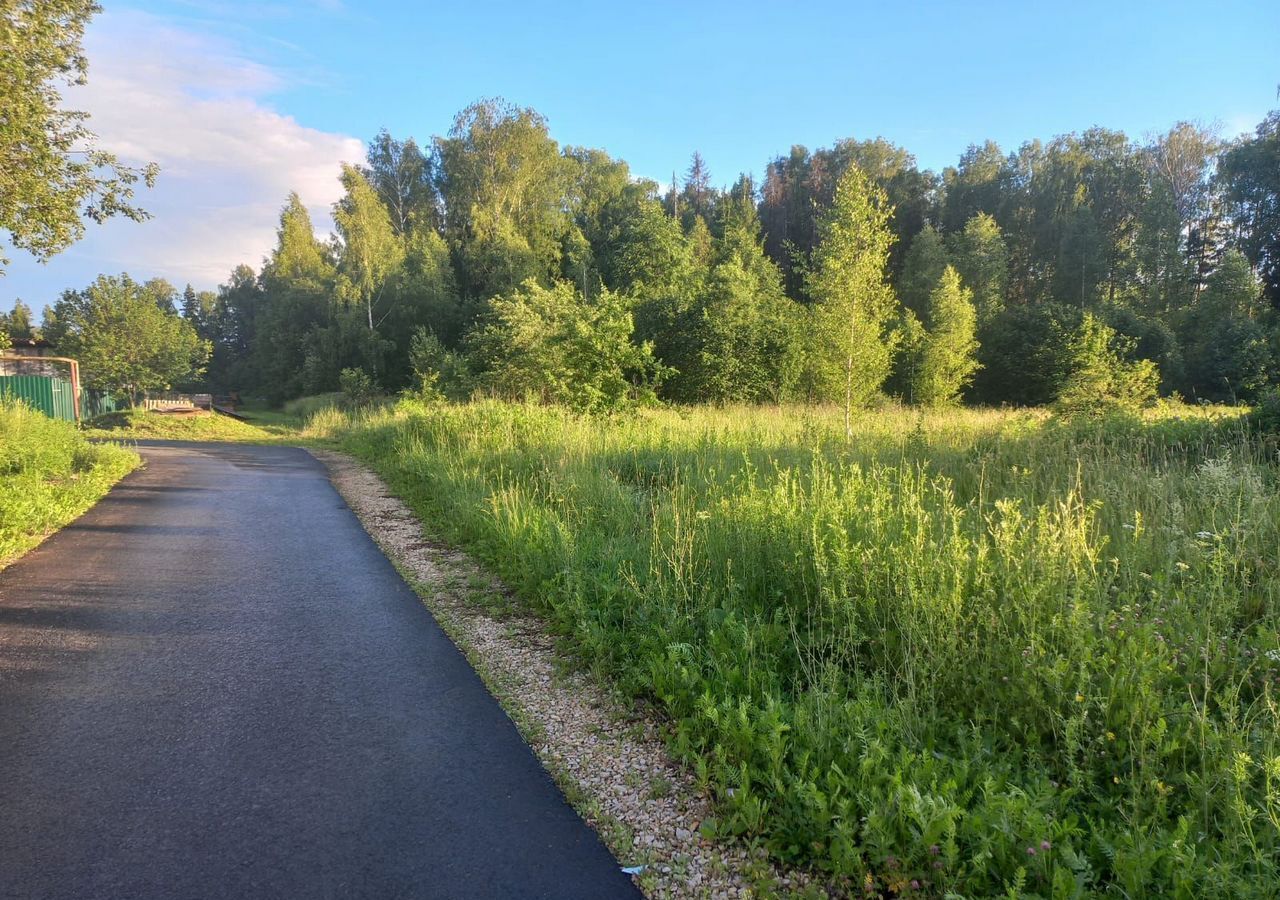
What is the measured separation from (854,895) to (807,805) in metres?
0.37

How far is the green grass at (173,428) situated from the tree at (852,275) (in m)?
20.7

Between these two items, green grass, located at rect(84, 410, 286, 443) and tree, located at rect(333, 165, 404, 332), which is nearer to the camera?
green grass, located at rect(84, 410, 286, 443)

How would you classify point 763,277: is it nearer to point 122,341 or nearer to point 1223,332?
point 1223,332

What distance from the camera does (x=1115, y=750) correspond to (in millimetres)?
3107

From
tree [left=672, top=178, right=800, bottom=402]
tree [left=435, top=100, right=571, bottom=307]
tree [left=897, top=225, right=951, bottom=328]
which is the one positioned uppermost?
tree [left=435, top=100, right=571, bottom=307]

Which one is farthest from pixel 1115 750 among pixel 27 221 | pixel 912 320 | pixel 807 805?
pixel 912 320

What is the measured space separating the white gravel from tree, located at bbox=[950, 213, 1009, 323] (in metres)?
45.9

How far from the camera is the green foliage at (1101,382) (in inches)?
656

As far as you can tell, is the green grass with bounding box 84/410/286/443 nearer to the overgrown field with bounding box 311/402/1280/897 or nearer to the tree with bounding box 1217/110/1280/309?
the overgrown field with bounding box 311/402/1280/897

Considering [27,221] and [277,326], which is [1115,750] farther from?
[277,326]

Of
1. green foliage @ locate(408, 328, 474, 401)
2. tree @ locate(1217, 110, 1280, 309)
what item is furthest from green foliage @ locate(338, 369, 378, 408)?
tree @ locate(1217, 110, 1280, 309)

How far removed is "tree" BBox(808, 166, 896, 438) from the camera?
16.3 meters

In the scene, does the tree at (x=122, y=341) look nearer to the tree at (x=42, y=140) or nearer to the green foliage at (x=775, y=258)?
the green foliage at (x=775, y=258)

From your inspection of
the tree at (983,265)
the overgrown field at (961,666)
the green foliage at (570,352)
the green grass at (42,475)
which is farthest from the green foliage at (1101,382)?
the green grass at (42,475)
